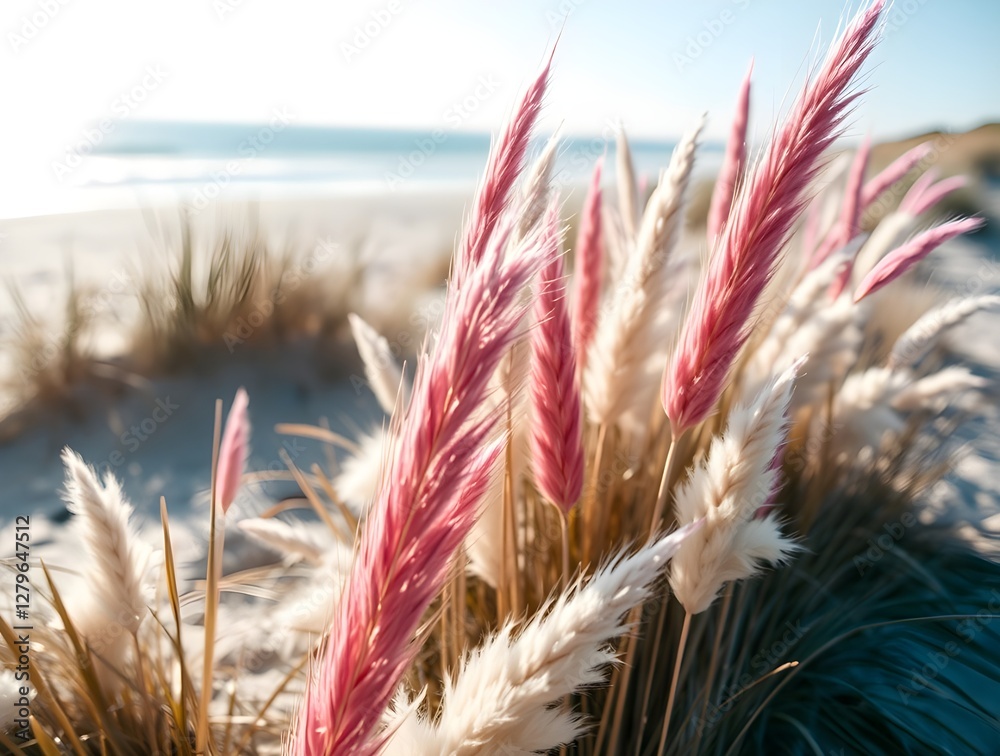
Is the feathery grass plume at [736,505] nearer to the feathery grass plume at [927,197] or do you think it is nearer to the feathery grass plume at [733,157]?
the feathery grass plume at [733,157]

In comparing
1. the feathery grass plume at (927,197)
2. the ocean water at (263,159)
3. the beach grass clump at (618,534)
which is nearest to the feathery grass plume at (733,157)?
the beach grass clump at (618,534)

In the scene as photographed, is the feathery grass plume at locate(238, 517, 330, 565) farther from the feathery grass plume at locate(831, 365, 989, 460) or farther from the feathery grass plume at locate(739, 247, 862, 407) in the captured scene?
the feathery grass plume at locate(831, 365, 989, 460)

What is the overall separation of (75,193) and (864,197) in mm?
9380

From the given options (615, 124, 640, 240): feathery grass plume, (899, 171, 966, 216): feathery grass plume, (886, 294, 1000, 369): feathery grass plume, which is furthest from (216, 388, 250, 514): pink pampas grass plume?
(899, 171, 966, 216): feathery grass plume

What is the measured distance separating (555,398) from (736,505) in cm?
Answer: 18

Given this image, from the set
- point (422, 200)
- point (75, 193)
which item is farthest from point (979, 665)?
point (422, 200)

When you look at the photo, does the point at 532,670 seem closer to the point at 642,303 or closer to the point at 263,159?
the point at 642,303

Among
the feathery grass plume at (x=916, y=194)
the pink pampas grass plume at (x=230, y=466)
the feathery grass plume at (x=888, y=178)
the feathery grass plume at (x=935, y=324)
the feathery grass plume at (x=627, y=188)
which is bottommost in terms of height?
the feathery grass plume at (x=935, y=324)

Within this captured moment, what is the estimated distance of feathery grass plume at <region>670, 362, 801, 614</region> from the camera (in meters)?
0.56

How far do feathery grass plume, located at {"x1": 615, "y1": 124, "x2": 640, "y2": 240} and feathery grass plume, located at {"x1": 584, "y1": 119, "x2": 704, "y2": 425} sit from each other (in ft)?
1.03

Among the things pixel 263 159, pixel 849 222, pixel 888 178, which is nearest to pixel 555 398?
pixel 849 222

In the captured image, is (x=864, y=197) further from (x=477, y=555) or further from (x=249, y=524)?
(x=249, y=524)

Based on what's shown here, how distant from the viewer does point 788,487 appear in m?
1.39

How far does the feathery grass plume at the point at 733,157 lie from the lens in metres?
1.00
